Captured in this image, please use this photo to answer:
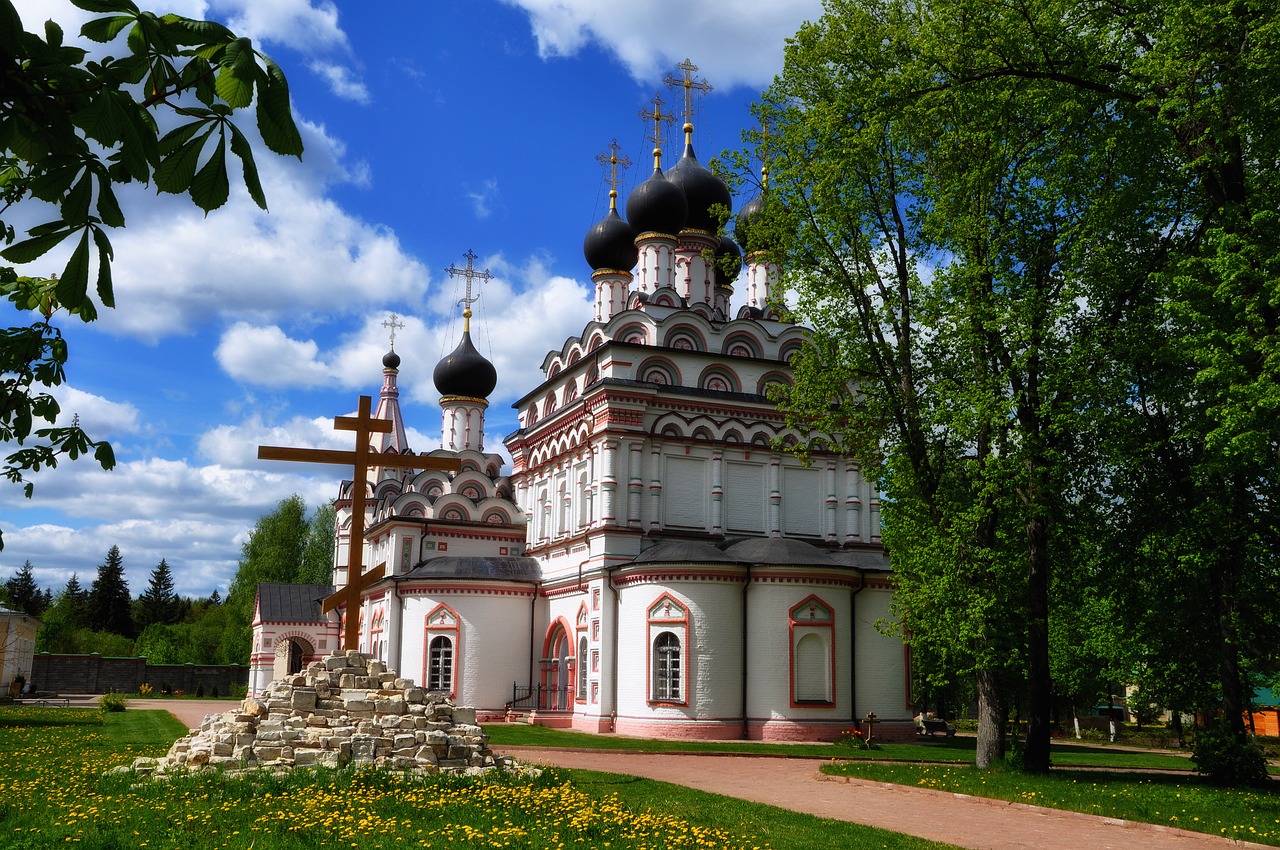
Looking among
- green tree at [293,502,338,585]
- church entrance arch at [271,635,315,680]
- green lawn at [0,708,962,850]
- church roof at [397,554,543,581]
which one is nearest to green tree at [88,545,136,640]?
green tree at [293,502,338,585]

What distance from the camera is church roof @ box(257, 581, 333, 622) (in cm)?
4297

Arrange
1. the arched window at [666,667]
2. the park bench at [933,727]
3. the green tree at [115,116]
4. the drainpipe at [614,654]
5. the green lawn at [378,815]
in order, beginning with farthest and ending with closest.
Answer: the park bench at [933,727] < the drainpipe at [614,654] < the arched window at [666,667] < the green lawn at [378,815] < the green tree at [115,116]

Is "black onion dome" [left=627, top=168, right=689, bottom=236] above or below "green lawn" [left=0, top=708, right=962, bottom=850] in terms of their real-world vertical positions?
above

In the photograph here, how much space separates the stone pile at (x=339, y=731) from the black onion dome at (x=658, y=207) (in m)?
20.9

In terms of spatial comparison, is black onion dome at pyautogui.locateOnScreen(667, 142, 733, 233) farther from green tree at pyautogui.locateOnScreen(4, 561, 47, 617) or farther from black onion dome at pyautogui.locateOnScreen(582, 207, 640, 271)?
green tree at pyautogui.locateOnScreen(4, 561, 47, 617)

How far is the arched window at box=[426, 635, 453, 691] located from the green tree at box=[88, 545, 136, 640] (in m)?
49.4

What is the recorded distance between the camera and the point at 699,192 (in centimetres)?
3416

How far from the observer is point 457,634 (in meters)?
29.9

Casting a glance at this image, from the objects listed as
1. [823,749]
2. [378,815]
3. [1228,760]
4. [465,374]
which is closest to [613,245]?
[465,374]

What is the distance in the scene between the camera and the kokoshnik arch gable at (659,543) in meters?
25.2

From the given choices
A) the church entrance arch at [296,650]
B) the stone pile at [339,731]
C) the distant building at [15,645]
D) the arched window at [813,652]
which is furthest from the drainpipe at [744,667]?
the distant building at [15,645]

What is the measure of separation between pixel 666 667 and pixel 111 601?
188ft

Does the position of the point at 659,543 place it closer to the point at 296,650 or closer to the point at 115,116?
the point at 296,650

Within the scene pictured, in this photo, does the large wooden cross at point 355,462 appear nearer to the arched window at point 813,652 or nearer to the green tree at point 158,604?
the arched window at point 813,652
